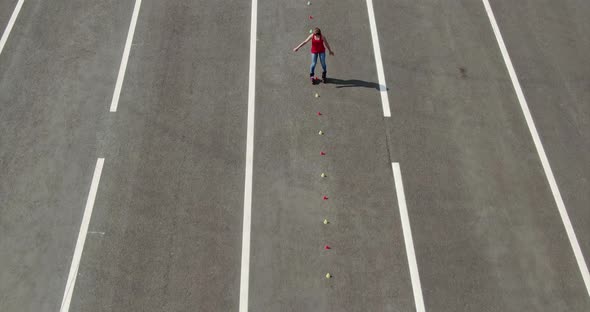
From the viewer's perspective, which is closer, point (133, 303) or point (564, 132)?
point (133, 303)

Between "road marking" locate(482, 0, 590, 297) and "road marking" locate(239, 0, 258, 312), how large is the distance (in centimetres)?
651

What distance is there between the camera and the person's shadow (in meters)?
12.9

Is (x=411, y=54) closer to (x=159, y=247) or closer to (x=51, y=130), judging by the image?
(x=159, y=247)

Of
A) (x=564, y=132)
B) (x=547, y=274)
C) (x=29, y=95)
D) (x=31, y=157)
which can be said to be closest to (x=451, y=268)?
(x=547, y=274)

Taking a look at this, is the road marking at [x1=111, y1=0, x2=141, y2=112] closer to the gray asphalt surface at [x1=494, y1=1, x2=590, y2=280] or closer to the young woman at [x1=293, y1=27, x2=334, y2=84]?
the young woman at [x1=293, y1=27, x2=334, y2=84]

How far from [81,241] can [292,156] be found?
4.68m

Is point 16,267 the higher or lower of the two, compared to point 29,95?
lower

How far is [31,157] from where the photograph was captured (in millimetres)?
11523

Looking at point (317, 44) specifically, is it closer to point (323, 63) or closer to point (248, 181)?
point (323, 63)

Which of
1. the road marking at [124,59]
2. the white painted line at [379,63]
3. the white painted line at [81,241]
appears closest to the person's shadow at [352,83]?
the white painted line at [379,63]

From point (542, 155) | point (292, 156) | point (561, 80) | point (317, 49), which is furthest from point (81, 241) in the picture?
point (561, 80)

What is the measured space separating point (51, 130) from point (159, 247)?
414cm

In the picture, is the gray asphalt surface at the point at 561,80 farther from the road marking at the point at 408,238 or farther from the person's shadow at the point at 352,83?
the person's shadow at the point at 352,83

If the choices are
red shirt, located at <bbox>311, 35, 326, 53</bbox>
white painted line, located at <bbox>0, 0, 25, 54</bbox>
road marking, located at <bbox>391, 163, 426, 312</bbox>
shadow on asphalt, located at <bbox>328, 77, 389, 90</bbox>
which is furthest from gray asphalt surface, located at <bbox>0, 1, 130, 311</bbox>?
road marking, located at <bbox>391, 163, 426, 312</bbox>
